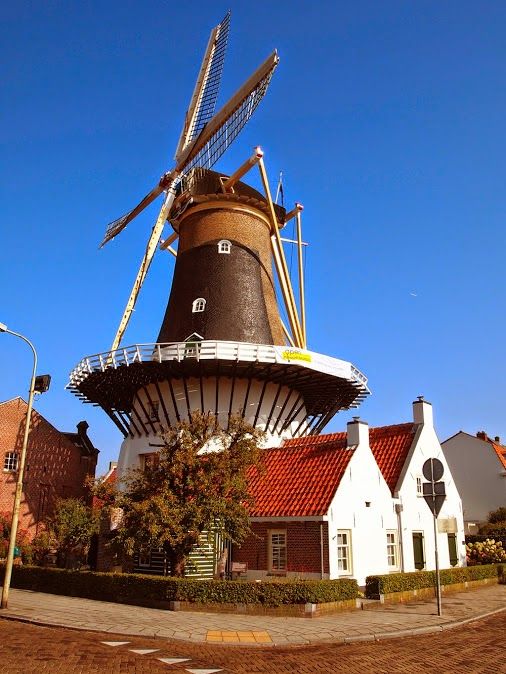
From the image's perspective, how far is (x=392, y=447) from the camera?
2461 cm

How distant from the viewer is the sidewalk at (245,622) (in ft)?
40.2

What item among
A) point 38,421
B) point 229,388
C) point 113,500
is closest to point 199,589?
point 113,500

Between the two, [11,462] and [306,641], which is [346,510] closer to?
[306,641]

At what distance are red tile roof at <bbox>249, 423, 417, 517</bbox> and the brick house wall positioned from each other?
41cm

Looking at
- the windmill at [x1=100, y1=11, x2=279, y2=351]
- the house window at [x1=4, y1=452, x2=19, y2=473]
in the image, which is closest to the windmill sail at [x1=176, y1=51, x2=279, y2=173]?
the windmill at [x1=100, y1=11, x2=279, y2=351]

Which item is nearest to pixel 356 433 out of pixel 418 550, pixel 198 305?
pixel 418 550

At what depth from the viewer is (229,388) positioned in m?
27.0

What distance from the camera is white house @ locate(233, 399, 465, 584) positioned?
18.8 metres

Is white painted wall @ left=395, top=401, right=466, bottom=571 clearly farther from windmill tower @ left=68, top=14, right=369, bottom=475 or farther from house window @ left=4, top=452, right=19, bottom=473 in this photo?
house window @ left=4, top=452, right=19, bottom=473

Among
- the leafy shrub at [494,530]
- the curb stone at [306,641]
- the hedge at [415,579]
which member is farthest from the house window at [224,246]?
the curb stone at [306,641]

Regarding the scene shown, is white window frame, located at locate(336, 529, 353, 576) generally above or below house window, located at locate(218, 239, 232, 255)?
below

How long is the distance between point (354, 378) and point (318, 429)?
4.48m

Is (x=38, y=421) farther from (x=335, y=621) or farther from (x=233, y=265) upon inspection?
(x=335, y=621)

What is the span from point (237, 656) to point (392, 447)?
49.6 ft
